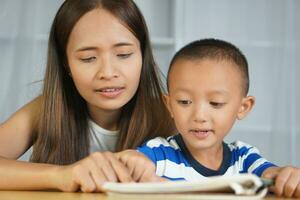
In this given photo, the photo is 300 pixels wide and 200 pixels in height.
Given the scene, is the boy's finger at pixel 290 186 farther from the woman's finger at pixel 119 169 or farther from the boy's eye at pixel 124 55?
the boy's eye at pixel 124 55

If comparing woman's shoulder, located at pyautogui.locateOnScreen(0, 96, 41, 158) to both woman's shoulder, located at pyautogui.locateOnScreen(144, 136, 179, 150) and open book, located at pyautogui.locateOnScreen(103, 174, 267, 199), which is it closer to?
woman's shoulder, located at pyautogui.locateOnScreen(144, 136, 179, 150)

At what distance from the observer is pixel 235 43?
10.0 ft

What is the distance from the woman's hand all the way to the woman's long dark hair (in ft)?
1.65

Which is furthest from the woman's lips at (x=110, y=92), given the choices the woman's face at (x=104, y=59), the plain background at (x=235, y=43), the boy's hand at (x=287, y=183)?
the plain background at (x=235, y=43)

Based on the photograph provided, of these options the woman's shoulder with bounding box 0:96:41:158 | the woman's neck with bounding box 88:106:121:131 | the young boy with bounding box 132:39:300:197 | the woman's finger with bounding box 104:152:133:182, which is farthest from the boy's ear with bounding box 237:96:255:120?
the woman's shoulder with bounding box 0:96:41:158

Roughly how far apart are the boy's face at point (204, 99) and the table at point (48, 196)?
0.88 feet

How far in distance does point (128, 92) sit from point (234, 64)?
33cm

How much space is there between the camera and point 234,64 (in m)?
1.21

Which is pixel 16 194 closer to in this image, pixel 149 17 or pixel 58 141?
pixel 58 141

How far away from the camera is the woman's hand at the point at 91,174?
3.14ft

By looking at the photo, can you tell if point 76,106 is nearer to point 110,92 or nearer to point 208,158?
point 110,92

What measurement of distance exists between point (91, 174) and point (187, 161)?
0.32 metres

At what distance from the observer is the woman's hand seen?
96 centimetres

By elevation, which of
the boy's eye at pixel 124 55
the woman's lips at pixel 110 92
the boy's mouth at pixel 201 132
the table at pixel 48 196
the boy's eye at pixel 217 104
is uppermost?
the boy's eye at pixel 124 55
